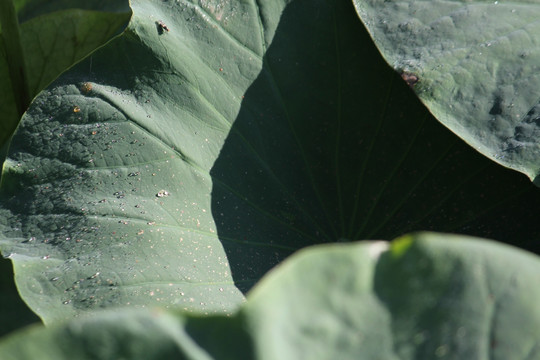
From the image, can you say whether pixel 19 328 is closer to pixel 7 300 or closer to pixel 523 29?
pixel 7 300

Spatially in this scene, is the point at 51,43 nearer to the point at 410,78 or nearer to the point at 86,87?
the point at 86,87

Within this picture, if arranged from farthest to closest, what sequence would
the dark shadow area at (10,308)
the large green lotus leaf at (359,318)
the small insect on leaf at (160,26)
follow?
1. the dark shadow area at (10,308)
2. the small insect on leaf at (160,26)
3. the large green lotus leaf at (359,318)

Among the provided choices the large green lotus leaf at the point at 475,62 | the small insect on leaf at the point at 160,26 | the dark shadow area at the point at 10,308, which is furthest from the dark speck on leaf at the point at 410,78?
the dark shadow area at the point at 10,308

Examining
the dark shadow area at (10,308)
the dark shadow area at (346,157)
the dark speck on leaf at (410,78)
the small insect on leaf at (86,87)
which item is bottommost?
the dark shadow area at (10,308)

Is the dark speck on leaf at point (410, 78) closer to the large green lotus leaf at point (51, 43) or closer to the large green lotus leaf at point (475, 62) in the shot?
the large green lotus leaf at point (475, 62)

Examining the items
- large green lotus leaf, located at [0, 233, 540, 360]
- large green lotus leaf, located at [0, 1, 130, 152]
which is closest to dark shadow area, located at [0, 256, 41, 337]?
large green lotus leaf, located at [0, 1, 130, 152]

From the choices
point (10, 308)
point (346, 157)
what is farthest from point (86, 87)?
point (10, 308)
